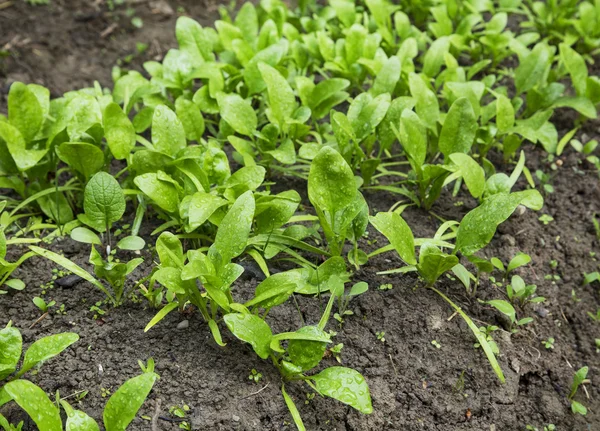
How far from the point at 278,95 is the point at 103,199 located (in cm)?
81

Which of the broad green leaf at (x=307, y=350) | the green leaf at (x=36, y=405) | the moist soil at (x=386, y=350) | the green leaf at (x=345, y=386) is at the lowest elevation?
the moist soil at (x=386, y=350)

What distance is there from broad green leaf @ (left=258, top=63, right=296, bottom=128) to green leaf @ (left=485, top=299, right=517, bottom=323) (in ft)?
3.39

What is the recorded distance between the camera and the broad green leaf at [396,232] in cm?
195

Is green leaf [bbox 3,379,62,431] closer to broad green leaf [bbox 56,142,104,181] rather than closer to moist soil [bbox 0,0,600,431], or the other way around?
moist soil [bbox 0,0,600,431]

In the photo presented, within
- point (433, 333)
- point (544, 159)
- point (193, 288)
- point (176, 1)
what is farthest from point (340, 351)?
point (176, 1)

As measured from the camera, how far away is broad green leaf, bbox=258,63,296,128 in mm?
2443

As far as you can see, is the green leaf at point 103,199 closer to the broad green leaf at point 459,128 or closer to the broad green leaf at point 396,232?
the broad green leaf at point 396,232

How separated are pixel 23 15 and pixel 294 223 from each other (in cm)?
235

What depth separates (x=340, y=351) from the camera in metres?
1.92

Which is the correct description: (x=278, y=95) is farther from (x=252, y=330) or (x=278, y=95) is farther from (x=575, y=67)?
(x=575, y=67)

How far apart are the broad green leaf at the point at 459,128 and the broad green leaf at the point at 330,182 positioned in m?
0.56

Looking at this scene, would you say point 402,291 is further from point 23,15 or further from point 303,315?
point 23,15

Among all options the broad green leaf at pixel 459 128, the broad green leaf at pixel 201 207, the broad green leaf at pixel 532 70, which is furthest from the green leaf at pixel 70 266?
the broad green leaf at pixel 532 70

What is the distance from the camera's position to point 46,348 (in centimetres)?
166
